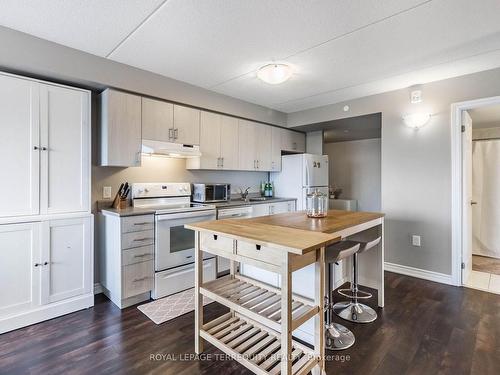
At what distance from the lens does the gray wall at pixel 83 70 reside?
209cm

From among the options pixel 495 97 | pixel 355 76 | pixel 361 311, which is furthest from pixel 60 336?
pixel 495 97

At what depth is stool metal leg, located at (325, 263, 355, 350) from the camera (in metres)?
1.91

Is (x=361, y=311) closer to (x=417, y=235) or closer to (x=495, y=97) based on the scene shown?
(x=417, y=235)

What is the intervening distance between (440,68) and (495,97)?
0.63 m

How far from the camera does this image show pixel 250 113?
13.1 feet

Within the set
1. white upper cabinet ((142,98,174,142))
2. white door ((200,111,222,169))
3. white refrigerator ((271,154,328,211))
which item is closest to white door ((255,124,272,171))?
white refrigerator ((271,154,328,211))

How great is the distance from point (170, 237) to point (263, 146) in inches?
85.3

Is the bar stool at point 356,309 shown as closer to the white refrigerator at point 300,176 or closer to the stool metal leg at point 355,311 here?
the stool metal leg at point 355,311

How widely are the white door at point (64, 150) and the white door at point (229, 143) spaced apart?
166 centimetres

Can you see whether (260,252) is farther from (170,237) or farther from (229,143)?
(229,143)

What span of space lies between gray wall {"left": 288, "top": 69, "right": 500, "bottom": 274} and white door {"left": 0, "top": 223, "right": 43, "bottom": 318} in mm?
3843

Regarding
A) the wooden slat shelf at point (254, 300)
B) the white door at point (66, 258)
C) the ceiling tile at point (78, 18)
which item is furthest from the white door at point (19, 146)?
the wooden slat shelf at point (254, 300)

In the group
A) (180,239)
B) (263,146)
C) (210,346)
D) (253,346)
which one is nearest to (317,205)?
(253,346)

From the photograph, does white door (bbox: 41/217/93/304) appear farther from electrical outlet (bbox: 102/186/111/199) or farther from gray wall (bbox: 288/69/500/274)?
gray wall (bbox: 288/69/500/274)
